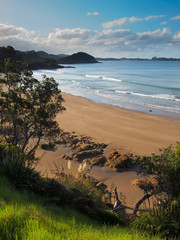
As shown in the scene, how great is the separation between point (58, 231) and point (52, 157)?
9.52m

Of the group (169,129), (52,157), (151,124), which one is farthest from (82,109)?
Result: (52,157)

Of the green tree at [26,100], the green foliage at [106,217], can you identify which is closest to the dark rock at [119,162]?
the green tree at [26,100]

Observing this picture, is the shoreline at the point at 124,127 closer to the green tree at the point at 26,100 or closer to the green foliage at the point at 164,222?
the green tree at the point at 26,100

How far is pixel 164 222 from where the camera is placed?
180 inches

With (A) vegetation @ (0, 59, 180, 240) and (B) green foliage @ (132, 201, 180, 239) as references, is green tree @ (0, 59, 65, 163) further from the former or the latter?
(B) green foliage @ (132, 201, 180, 239)

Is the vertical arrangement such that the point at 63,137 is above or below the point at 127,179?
above

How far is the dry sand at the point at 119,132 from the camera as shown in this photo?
10414mm

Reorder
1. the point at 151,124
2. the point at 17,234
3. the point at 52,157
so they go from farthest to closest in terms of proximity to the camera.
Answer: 1. the point at 151,124
2. the point at 52,157
3. the point at 17,234

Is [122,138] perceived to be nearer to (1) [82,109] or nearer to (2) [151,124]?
(2) [151,124]

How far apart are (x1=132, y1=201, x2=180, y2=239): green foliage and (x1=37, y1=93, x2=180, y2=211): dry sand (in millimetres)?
3459

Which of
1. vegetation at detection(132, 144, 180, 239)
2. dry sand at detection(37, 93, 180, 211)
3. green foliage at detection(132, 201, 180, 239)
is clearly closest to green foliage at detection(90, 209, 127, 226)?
vegetation at detection(132, 144, 180, 239)

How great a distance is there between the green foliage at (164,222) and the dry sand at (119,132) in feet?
11.3

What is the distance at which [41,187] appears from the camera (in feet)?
18.2

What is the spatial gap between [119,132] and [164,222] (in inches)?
494
